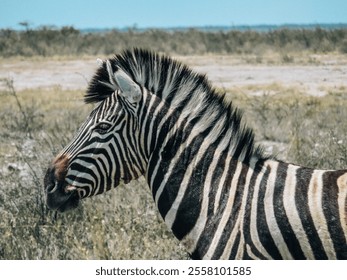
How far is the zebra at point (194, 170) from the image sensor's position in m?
3.06

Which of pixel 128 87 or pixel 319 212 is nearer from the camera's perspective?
pixel 319 212

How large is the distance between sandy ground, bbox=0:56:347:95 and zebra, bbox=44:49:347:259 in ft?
21.2

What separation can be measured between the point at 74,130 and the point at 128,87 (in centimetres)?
501

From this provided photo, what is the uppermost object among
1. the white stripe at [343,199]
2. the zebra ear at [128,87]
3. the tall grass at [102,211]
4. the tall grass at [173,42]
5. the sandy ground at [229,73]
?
the tall grass at [173,42]

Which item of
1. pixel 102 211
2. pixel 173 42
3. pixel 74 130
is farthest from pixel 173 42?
pixel 102 211

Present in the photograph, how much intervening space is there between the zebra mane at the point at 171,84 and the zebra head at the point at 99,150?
0.08m

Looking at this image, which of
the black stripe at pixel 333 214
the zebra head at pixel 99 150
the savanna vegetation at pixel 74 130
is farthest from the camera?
the savanna vegetation at pixel 74 130

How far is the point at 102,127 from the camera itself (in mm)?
3363

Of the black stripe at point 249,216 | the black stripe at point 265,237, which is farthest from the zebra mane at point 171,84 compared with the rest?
the black stripe at point 265,237

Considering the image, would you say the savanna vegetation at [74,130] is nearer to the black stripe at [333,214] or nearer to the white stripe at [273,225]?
the white stripe at [273,225]

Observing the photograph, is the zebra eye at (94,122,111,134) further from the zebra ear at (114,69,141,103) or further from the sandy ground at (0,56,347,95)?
the sandy ground at (0,56,347,95)

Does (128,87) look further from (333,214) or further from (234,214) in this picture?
(333,214)
